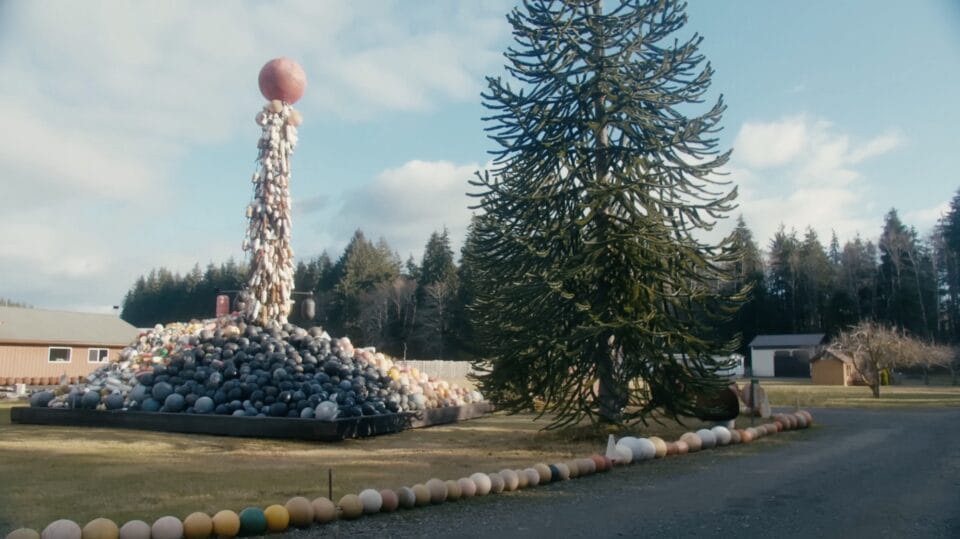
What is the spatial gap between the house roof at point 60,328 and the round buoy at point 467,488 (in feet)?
109

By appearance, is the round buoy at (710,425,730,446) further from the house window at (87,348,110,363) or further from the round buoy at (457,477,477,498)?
the house window at (87,348,110,363)

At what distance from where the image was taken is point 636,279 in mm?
13734

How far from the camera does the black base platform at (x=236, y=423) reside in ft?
48.1

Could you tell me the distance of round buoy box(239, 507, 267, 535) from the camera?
7020mm

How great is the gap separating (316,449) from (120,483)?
441cm

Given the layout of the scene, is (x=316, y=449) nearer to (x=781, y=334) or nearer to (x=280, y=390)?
(x=280, y=390)

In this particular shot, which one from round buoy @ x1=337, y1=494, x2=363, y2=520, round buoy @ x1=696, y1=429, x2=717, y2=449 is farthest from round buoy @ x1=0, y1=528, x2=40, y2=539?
round buoy @ x1=696, y1=429, x2=717, y2=449

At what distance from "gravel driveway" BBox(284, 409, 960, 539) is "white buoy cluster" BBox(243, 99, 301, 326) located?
1332 cm

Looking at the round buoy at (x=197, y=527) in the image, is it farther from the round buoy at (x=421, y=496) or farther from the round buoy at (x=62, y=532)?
the round buoy at (x=421, y=496)

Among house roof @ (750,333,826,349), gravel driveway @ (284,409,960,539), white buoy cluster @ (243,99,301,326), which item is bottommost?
gravel driveway @ (284,409,960,539)

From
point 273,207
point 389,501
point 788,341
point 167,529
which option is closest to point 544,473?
point 389,501

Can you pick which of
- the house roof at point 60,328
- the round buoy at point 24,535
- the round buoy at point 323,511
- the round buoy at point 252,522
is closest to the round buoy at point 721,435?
the round buoy at point 323,511

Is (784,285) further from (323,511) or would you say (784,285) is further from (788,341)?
(323,511)

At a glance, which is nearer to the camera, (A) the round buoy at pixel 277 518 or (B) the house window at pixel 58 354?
(A) the round buoy at pixel 277 518
